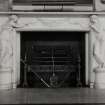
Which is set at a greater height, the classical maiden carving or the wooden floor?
the classical maiden carving

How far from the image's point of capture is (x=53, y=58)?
9758mm

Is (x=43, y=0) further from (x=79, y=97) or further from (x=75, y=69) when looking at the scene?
(x=79, y=97)

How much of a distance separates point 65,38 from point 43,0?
1745 millimetres

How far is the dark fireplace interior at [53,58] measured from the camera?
9711 mm

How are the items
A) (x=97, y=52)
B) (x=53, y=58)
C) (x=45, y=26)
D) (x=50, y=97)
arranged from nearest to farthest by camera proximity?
1. (x=50, y=97)
2. (x=97, y=52)
3. (x=45, y=26)
4. (x=53, y=58)

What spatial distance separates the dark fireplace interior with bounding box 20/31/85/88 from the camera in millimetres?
9711

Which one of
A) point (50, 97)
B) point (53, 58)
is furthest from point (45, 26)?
point (50, 97)

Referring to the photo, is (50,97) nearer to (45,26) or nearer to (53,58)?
(53,58)

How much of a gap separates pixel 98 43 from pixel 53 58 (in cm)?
187

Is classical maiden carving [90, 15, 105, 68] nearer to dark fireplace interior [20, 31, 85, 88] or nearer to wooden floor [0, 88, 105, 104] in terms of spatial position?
dark fireplace interior [20, 31, 85, 88]

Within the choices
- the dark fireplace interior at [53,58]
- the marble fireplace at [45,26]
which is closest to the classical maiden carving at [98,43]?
the marble fireplace at [45,26]

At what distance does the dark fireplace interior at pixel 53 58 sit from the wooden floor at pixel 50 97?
1.26 meters

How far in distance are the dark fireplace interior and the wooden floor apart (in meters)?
1.26

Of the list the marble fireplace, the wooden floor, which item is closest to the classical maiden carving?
the marble fireplace
